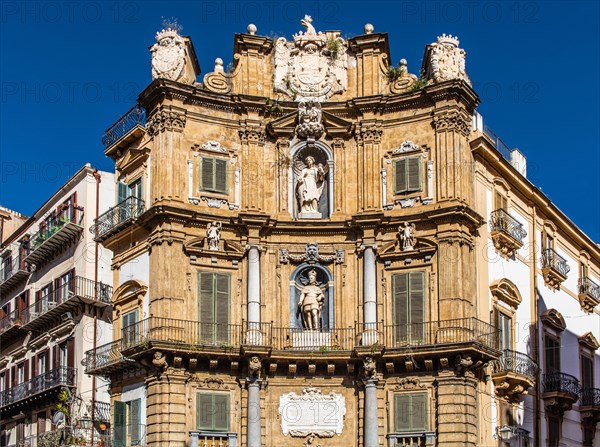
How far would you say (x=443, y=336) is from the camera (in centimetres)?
3959

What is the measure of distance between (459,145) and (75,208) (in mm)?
16723

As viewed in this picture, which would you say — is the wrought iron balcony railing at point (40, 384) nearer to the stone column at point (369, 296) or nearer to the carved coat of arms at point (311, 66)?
the stone column at point (369, 296)

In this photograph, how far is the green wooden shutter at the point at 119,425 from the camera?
4066 cm

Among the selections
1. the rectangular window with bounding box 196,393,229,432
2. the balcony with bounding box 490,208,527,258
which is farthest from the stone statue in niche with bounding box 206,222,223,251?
the balcony with bounding box 490,208,527,258

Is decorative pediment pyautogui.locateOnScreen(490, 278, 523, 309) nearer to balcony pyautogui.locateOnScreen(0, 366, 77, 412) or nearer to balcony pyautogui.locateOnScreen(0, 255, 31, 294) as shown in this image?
balcony pyautogui.locateOnScreen(0, 366, 77, 412)

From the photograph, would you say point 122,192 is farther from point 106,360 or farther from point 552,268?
point 552,268

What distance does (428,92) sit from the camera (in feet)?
137

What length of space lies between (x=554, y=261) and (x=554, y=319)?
8.03 feet

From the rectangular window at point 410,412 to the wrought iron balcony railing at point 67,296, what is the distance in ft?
40.9

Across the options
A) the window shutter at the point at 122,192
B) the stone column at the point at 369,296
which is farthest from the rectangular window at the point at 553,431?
the window shutter at the point at 122,192

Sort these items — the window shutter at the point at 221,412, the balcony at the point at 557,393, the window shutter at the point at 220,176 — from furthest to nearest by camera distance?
the balcony at the point at 557,393
the window shutter at the point at 220,176
the window shutter at the point at 221,412

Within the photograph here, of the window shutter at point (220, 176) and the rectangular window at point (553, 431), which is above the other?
the window shutter at point (220, 176)

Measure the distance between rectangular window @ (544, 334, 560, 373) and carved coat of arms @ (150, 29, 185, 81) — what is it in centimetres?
1796

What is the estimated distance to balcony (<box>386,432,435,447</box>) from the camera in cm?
3909
